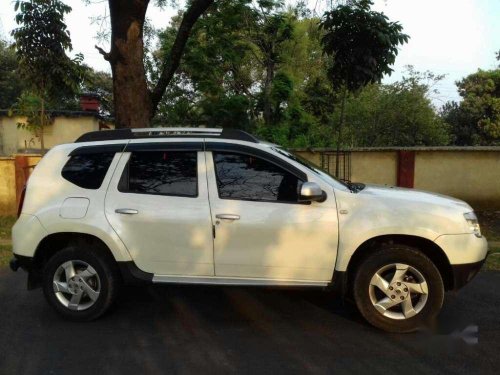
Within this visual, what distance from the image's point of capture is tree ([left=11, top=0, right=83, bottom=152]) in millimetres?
9891

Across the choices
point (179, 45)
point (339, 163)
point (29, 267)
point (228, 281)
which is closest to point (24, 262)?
point (29, 267)

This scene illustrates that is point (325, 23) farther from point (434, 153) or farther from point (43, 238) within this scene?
point (43, 238)

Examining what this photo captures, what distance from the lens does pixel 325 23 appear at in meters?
9.10

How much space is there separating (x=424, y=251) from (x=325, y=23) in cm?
576

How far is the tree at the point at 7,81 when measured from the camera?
33688mm

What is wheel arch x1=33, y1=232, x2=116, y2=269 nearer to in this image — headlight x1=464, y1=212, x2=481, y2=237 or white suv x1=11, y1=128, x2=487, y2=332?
white suv x1=11, y1=128, x2=487, y2=332

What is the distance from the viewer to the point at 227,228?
14.7 feet

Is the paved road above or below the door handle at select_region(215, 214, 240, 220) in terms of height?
below

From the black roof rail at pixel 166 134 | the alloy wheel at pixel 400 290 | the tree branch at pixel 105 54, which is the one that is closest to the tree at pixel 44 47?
the tree branch at pixel 105 54

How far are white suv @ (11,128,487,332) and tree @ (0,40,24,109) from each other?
106ft

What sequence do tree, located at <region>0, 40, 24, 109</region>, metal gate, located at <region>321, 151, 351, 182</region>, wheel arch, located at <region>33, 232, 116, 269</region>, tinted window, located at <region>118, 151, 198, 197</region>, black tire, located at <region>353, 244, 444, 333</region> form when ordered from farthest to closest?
tree, located at <region>0, 40, 24, 109</region>
metal gate, located at <region>321, 151, 351, 182</region>
wheel arch, located at <region>33, 232, 116, 269</region>
tinted window, located at <region>118, 151, 198, 197</region>
black tire, located at <region>353, 244, 444, 333</region>

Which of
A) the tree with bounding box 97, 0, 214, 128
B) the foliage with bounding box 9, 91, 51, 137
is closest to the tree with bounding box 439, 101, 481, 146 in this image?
the foliage with bounding box 9, 91, 51, 137

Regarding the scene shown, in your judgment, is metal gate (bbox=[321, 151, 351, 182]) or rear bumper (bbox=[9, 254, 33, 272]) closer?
rear bumper (bbox=[9, 254, 33, 272])

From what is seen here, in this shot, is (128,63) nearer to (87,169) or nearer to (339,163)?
(87,169)
